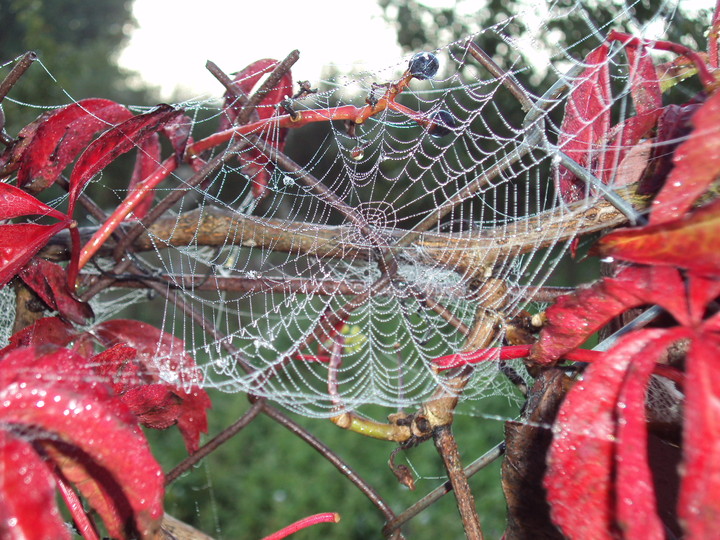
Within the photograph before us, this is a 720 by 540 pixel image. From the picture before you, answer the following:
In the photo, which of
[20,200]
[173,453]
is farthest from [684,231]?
[173,453]

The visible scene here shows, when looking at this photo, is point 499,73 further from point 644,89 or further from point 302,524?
point 302,524

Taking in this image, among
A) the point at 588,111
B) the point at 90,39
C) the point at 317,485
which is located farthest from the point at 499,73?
the point at 90,39

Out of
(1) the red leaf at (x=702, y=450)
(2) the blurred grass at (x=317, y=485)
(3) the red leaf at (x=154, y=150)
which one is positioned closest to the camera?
(1) the red leaf at (x=702, y=450)

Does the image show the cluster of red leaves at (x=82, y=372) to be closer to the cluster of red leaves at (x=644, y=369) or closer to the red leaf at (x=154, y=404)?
the red leaf at (x=154, y=404)

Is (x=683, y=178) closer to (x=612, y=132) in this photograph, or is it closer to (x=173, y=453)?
(x=612, y=132)

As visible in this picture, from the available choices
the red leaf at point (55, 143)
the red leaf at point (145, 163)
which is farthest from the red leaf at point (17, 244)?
the red leaf at point (145, 163)
